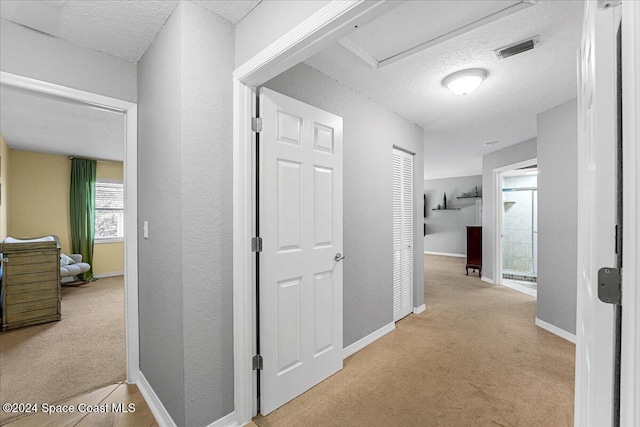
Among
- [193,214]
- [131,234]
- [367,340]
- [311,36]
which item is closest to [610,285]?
[311,36]

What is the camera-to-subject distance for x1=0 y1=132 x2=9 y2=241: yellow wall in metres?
4.19

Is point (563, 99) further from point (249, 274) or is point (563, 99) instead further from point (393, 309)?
point (249, 274)

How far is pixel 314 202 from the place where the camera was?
6.71ft

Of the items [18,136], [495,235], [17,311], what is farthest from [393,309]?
[18,136]

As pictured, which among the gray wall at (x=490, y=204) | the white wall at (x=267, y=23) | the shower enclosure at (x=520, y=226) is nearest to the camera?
the white wall at (x=267, y=23)

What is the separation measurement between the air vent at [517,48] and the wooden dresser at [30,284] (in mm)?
4972

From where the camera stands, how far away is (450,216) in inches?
347

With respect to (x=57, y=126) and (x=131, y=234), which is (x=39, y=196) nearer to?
(x=57, y=126)

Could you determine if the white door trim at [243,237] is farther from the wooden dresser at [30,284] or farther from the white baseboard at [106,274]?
the white baseboard at [106,274]

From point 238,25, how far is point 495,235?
5.35m

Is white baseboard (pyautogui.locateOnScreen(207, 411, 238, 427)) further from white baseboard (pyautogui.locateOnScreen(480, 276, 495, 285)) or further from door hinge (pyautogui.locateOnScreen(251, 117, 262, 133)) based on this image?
white baseboard (pyautogui.locateOnScreen(480, 276, 495, 285))

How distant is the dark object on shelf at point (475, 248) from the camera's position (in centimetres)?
588

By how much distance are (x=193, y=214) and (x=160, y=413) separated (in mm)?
1238

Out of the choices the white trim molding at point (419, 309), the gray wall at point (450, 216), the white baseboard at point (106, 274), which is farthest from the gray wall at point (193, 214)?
the gray wall at point (450, 216)
